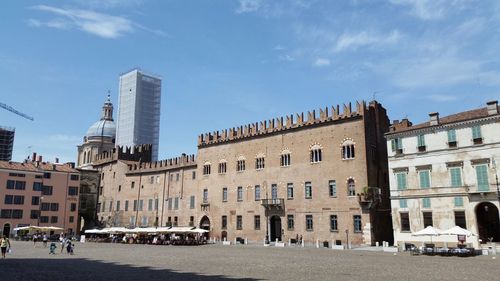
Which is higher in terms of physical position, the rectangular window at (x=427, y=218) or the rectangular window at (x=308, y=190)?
the rectangular window at (x=308, y=190)

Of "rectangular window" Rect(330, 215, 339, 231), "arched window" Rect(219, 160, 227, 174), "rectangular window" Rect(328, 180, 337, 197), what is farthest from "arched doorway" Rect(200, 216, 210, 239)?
"rectangular window" Rect(328, 180, 337, 197)

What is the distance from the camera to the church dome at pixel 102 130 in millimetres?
87125

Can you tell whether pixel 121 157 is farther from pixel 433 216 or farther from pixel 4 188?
pixel 433 216

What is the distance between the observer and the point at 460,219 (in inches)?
1242

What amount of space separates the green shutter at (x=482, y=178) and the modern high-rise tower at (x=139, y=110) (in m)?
93.9

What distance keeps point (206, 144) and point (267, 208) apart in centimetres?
1281

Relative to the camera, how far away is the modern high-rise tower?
11607 cm

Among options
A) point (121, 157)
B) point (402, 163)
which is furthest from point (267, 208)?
point (121, 157)

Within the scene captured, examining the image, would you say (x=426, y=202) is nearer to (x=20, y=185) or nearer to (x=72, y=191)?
(x=72, y=191)

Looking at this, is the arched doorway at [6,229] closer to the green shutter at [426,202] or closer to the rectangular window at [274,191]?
the rectangular window at [274,191]

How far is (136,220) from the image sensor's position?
60.0 metres

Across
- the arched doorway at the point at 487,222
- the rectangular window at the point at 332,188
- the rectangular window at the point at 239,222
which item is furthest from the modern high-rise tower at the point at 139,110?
the arched doorway at the point at 487,222

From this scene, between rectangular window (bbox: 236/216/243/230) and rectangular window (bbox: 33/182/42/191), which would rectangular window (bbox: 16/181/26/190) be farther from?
rectangular window (bbox: 236/216/243/230)

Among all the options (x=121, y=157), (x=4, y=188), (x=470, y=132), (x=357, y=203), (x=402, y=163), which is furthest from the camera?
(x=121, y=157)
